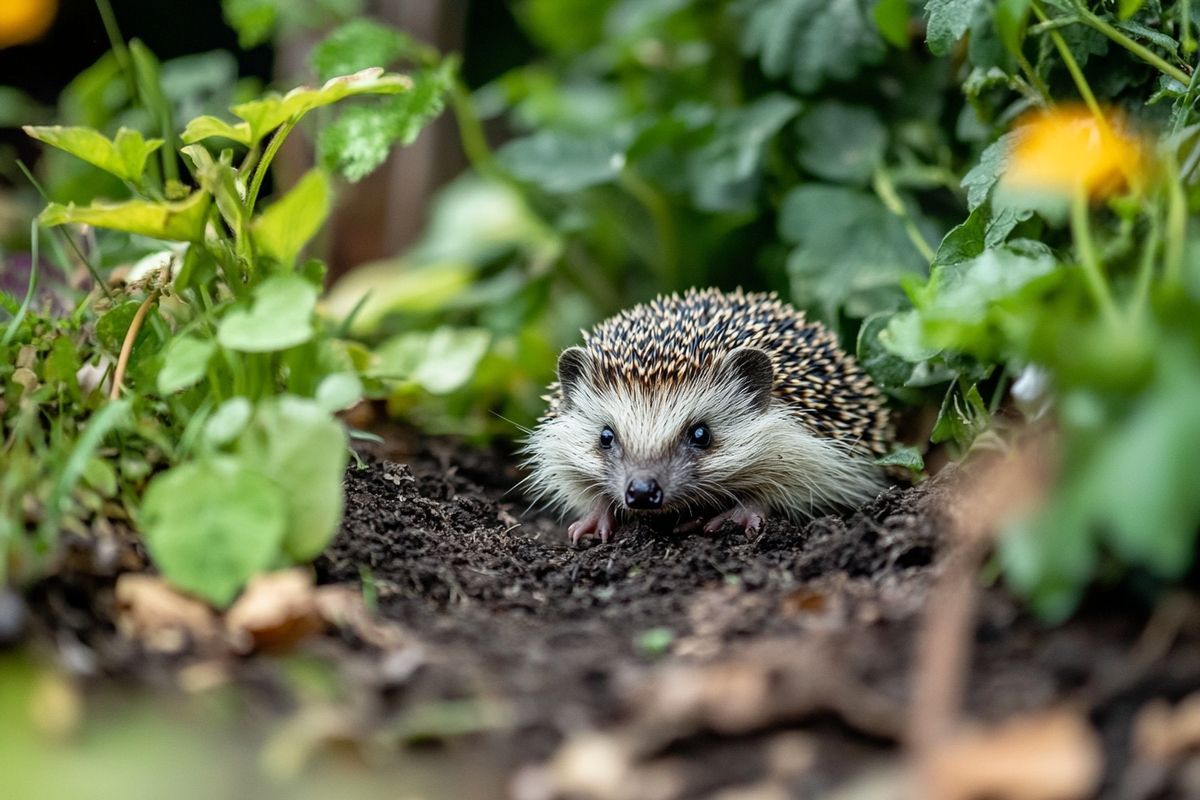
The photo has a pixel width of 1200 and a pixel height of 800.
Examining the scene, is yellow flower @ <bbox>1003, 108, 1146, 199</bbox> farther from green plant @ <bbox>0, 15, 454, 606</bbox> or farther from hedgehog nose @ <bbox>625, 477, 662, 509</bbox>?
green plant @ <bbox>0, 15, 454, 606</bbox>

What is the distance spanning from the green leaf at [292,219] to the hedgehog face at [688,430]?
1398 mm

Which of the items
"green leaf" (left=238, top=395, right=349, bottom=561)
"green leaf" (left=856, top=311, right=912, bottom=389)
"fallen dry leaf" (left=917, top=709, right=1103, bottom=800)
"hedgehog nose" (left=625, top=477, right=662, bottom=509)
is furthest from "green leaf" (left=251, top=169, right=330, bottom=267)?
"fallen dry leaf" (left=917, top=709, right=1103, bottom=800)

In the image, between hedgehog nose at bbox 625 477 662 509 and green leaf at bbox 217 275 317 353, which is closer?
green leaf at bbox 217 275 317 353

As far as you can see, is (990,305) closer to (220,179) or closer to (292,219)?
A: (292,219)

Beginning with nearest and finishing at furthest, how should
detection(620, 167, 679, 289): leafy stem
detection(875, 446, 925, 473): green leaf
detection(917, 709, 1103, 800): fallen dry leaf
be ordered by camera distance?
1. detection(917, 709, 1103, 800): fallen dry leaf
2. detection(875, 446, 925, 473): green leaf
3. detection(620, 167, 679, 289): leafy stem

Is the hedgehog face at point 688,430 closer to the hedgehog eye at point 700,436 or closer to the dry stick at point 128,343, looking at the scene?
the hedgehog eye at point 700,436

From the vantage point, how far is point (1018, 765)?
1733 mm

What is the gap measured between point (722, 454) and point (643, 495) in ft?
1.45

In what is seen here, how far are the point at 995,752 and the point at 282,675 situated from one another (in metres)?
1.30

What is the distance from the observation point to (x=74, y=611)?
2205 mm

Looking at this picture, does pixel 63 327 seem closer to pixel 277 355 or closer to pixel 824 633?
pixel 277 355

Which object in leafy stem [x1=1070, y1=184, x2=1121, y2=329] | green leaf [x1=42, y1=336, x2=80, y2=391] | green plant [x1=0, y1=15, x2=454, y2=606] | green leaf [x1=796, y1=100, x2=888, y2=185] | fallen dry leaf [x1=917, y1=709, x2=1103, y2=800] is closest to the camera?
fallen dry leaf [x1=917, y1=709, x2=1103, y2=800]

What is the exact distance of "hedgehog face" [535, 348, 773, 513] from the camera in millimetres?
3832

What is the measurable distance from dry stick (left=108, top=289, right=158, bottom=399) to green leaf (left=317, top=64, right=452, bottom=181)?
0.77 meters
